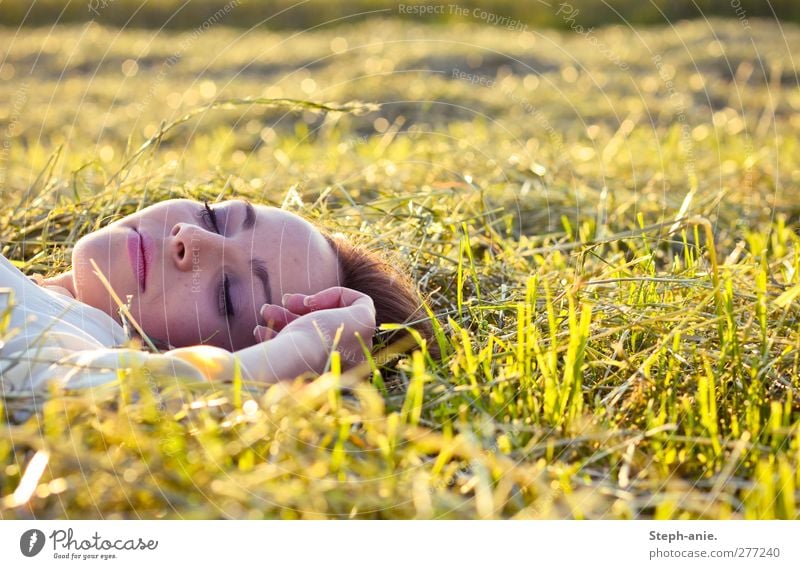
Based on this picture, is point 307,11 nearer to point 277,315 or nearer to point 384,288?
point 384,288

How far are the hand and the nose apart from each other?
5.8 inches

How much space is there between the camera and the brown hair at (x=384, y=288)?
1.79m

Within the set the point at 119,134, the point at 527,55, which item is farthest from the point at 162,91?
the point at 527,55

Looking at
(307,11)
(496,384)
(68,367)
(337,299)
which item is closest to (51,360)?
(68,367)

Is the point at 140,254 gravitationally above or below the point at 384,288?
above

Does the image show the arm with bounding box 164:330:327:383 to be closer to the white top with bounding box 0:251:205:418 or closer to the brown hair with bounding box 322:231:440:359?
the white top with bounding box 0:251:205:418

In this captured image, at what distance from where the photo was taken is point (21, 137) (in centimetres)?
590

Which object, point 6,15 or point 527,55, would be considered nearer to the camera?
point 527,55

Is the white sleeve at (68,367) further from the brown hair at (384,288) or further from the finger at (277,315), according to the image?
the brown hair at (384,288)

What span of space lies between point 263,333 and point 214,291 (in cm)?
12

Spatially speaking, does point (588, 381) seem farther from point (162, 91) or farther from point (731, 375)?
point (162, 91)

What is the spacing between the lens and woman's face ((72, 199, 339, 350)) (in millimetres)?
1642

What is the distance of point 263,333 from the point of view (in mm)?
1637
